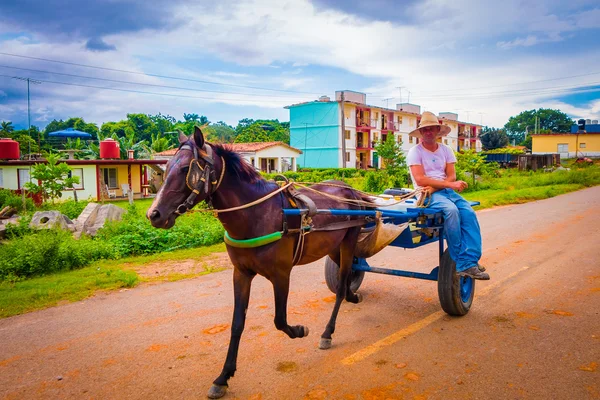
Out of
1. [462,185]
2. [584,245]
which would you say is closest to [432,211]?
[462,185]

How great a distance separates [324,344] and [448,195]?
246 cm

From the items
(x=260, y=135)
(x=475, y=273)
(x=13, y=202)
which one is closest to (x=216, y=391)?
(x=475, y=273)

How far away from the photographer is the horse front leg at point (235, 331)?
3643mm

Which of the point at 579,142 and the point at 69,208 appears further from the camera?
the point at 579,142

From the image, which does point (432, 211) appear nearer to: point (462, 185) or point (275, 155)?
point (462, 185)

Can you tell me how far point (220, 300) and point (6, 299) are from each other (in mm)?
3061

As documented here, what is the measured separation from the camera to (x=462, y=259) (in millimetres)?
5055

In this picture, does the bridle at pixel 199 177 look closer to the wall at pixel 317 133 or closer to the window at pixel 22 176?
the window at pixel 22 176

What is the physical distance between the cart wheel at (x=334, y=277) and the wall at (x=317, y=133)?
40.8 meters

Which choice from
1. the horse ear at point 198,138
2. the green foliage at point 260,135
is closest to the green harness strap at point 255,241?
the horse ear at point 198,138

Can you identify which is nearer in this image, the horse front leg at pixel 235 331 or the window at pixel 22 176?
the horse front leg at pixel 235 331

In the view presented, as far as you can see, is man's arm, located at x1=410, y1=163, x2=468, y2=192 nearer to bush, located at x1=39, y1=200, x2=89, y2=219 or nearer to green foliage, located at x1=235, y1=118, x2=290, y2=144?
bush, located at x1=39, y1=200, x2=89, y2=219

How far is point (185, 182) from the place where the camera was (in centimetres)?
353

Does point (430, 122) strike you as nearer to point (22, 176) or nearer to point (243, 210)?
point (243, 210)
